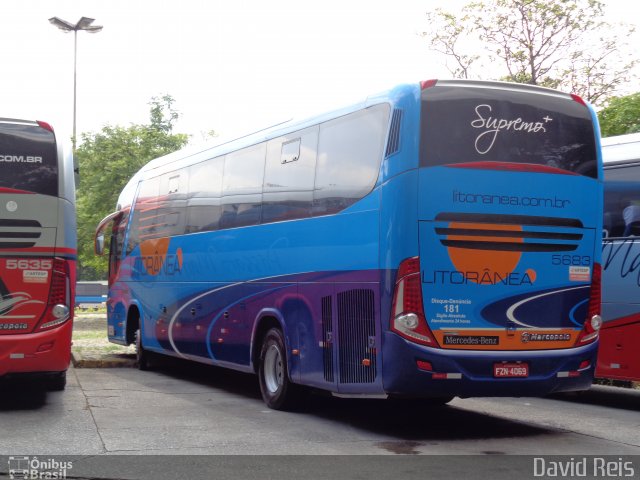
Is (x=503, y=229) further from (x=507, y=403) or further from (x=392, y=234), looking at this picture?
(x=507, y=403)

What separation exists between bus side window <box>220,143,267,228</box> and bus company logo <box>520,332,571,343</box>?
410 cm

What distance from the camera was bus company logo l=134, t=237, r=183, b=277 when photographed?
52.4ft

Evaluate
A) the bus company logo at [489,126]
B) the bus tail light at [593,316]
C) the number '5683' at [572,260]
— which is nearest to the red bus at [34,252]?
the bus company logo at [489,126]

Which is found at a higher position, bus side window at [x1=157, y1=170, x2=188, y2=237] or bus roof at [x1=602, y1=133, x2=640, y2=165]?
bus roof at [x1=602, y1=133, x2=640, y2=165]

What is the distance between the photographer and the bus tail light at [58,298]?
454 inches

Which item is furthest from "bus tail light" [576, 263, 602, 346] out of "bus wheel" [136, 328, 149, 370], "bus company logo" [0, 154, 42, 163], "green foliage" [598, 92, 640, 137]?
"green foliage" [598, 92, 640, 137]

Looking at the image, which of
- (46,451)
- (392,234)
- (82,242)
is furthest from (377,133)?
(82,242)

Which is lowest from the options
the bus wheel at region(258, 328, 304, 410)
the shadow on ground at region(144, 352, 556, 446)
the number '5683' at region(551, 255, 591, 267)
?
the shadow on ground at region(144, 352, 556, 446)

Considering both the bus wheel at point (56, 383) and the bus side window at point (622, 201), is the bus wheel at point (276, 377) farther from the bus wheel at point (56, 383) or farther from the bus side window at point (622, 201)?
the bus side window at point (622, 201)

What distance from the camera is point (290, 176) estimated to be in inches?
478

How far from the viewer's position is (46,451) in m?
8.89

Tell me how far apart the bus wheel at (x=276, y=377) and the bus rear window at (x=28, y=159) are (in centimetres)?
313

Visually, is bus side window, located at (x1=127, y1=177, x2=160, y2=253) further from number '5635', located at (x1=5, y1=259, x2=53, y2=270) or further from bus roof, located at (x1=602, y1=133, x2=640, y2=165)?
bus roof, located at (x1=602, y1=133, x2=640, y2=165)

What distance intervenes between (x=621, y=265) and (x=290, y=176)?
432cm
